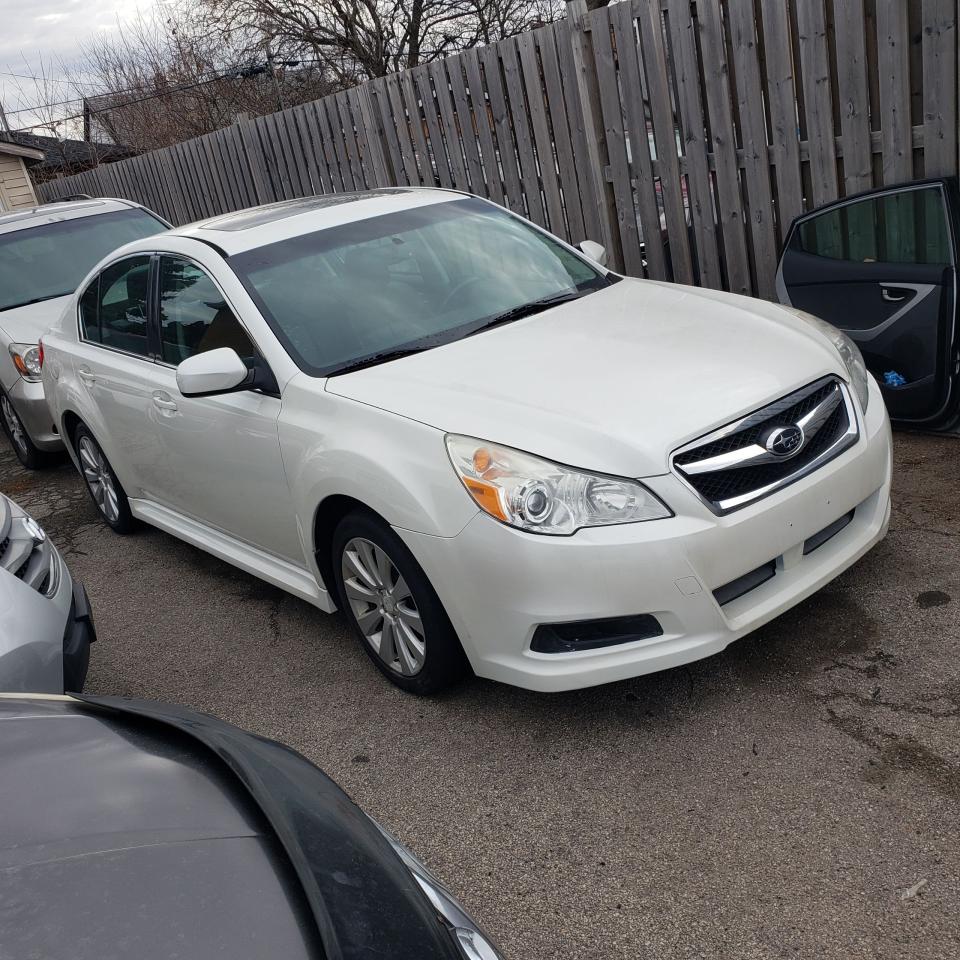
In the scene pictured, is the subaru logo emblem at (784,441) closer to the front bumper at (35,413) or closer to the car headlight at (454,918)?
the car headlight at (454,918)

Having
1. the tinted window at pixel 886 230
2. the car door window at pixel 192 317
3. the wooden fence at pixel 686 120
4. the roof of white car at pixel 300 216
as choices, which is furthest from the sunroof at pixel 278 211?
the wooden fence at pixel 686 120

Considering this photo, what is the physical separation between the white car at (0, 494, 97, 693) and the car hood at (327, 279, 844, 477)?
4.10ft

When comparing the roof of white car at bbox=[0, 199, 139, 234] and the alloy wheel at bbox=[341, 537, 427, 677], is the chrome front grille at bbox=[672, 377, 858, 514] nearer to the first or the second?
the alloy wheel at bbox=[341, 537, 427, 677]

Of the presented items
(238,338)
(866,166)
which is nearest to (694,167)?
(866,166)

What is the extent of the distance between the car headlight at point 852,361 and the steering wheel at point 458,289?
1.33m

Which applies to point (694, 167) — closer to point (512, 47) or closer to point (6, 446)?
point (512, 47)

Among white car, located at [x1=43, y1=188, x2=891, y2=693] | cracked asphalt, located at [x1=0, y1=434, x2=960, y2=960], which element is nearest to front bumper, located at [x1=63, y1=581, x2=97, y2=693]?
cracked asphalt, located at [x1=0, y1=434, x2=960, y2=960]

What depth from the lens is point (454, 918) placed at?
6.02ft

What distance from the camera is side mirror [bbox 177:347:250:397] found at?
3773mm

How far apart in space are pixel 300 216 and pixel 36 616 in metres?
2.10

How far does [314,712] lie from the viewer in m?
3.77

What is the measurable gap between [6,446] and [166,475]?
525 cm

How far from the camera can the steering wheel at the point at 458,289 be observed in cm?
415

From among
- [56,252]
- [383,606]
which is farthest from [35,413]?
[383,606]
